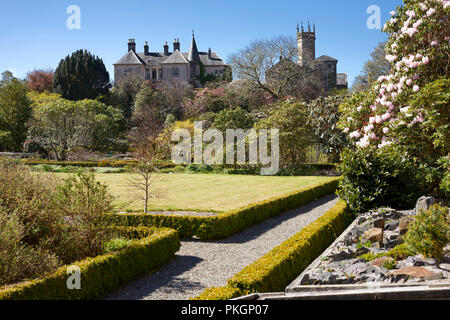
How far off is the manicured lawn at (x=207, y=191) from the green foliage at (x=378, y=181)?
3663 mm

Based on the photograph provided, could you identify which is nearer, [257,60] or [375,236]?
[375,236]

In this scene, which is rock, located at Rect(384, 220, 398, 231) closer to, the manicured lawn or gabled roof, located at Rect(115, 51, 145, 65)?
the manicured lawn

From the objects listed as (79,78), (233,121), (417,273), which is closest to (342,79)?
(79,78)

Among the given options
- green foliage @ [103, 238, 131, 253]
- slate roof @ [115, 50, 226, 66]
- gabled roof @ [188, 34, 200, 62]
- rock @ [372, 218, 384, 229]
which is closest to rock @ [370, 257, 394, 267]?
rock @ [372, 218, 384, 229]

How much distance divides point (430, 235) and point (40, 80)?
2112 inches

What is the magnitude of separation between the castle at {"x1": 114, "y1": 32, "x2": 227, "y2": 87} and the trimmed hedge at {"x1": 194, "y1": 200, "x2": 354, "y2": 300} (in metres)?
50.5

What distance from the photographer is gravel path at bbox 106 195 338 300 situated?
17.6ft

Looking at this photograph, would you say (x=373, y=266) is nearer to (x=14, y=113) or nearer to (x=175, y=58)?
(x=14, y=113)

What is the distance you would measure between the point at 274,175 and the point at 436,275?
15825mm

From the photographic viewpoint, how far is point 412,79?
9.25 meters

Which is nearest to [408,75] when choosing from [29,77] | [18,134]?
[18,134]
